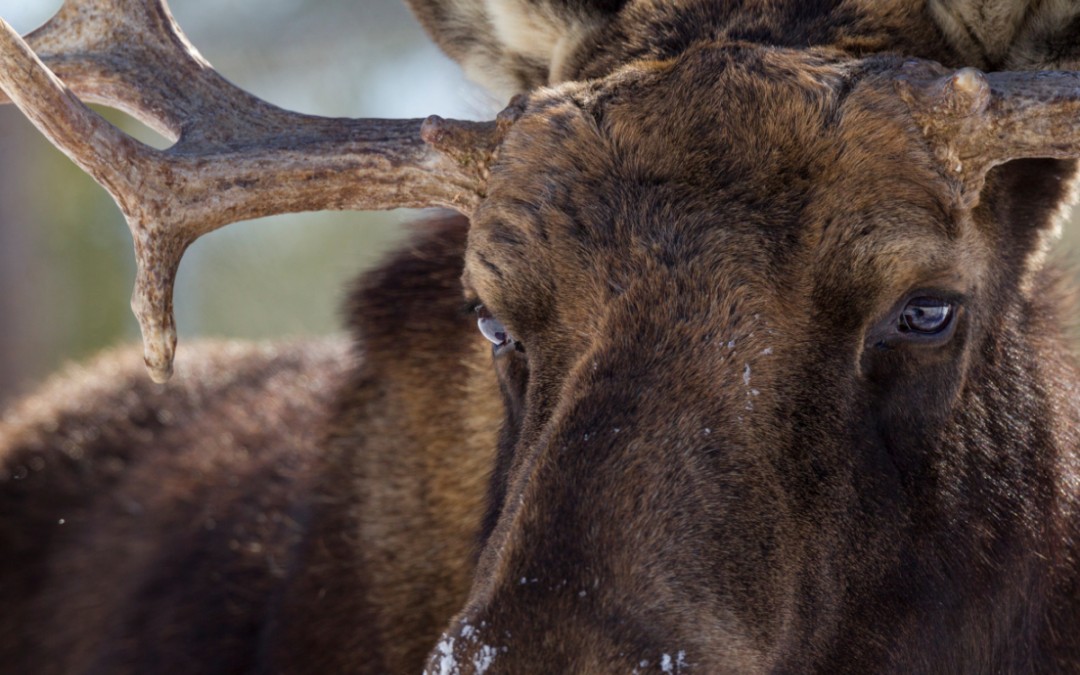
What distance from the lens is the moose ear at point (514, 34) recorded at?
370 centimetres

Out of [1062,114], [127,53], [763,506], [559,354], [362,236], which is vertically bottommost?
[763,506]

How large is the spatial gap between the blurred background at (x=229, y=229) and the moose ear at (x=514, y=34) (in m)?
7.53

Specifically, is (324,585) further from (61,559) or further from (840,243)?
(840,243)

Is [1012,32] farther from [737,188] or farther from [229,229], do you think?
[229,229]

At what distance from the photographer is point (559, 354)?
2879 mm

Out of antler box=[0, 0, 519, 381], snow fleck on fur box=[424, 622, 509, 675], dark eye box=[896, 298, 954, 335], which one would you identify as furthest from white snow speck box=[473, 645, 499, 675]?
antler box=[0, 0, 519, 381]

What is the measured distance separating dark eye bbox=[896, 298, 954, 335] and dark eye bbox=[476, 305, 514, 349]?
3.01 ft

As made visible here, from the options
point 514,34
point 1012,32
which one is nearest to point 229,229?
point 514,34

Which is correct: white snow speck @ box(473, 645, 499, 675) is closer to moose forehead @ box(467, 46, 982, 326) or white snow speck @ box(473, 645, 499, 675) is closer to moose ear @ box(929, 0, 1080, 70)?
moose forehead @ box(467, 46, 982, 326)

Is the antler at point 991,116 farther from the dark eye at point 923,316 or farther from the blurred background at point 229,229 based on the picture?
the blurred background at point 229,229

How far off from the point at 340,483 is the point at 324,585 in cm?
35

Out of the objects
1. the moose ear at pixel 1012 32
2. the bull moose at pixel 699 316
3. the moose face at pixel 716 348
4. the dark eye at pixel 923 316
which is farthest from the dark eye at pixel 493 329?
the moose ear at pixel 1012 32

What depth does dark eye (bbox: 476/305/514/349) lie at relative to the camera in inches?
127

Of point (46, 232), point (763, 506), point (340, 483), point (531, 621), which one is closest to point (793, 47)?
point (763, 506)
